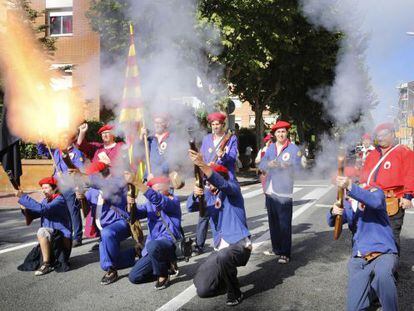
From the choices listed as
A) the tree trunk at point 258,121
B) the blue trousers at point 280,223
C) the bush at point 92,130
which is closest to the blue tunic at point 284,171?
the blue trousers at point 280,223

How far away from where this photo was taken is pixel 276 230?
20.4 ft

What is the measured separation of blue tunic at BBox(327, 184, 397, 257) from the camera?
3523mm

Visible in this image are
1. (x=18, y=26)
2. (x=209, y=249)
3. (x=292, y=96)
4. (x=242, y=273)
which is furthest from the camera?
(x=292, y=96)

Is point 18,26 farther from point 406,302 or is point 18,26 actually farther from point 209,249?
point 406,302

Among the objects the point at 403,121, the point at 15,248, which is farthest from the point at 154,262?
the point at 403,121

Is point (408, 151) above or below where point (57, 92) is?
below

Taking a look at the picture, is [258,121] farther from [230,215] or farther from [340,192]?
[340,192]

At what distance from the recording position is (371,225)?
12.4ft

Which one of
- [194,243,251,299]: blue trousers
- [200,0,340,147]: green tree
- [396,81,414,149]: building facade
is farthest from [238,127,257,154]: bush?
[194,243,251,299]: blue trousers

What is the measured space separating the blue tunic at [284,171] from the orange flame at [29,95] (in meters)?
2.98

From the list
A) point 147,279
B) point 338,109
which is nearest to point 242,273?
point 147,279

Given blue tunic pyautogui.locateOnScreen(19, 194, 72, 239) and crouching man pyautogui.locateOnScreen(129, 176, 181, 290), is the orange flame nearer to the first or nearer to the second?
blue tunic pyautogui.locateOnScreen(19, 194, 72, 239)

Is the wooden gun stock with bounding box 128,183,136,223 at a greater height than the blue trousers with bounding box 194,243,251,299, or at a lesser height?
greater

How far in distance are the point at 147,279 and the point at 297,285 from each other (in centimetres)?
176
